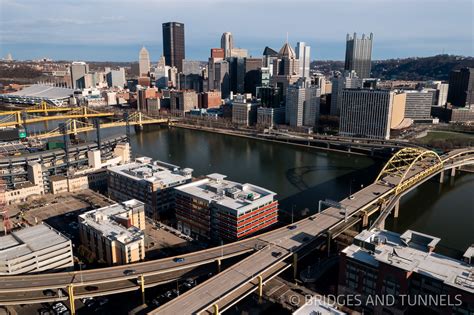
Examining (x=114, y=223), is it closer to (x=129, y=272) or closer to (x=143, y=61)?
(x=129, y=272)

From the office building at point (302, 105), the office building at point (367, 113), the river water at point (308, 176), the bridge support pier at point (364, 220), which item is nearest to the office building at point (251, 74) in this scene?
the office building at point (302, 105)

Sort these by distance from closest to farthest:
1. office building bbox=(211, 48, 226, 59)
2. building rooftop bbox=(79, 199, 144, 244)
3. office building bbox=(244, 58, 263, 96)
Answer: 1. building rooftop bbox=(79, 199, 144, 244)
2. office building bbox=(244, 58, 263, 96)
3. office building bbox=(211, 48, 226, 59)

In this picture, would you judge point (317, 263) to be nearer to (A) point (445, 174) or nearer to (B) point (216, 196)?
(B) point (216, 196)

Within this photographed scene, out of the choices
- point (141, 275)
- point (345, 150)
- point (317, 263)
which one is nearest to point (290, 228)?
point (317, 263)

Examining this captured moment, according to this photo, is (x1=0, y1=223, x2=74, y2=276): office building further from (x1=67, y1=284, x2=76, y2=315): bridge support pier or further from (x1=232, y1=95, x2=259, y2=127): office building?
(x1=232, y1=95, x2=259, y2=127): office building

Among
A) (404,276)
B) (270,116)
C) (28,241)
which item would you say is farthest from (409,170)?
(270,116)

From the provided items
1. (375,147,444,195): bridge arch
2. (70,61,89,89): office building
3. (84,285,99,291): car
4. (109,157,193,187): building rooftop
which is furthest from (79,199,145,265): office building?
(70,61,89,89): office building

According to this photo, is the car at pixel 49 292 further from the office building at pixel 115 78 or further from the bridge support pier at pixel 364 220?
the office building at pixel 115 78
